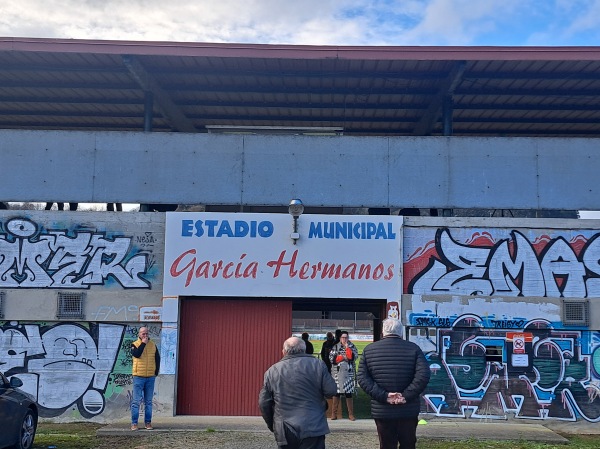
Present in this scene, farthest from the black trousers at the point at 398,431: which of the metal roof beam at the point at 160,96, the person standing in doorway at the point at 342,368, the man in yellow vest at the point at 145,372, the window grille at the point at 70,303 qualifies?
the metal roof beam at the point at 160,96

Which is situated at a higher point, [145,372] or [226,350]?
[226,350]

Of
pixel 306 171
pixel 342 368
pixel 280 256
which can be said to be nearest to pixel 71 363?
pixel 280 256

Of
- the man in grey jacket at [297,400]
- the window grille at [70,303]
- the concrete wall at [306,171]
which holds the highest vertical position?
the concrete wall at [306,171]

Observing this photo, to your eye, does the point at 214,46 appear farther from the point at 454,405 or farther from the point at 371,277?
the point at 454,405

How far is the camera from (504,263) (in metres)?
13.2

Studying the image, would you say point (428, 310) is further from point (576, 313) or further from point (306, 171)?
point (306, 171)

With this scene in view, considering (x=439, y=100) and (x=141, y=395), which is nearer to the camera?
(x=141, y=395)

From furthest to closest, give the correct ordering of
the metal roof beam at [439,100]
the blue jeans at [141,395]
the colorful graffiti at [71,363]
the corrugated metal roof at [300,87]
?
1. the metal roof beam at [439,100]
2. the corrugated metal roof at [300,87]
3. the colorful graffiti at [71,363]
4. the blue jeans at [141,395]

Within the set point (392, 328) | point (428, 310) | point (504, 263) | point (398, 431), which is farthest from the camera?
point (504, 263)

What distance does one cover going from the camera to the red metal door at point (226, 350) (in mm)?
13125

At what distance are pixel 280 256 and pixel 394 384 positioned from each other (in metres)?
6.63

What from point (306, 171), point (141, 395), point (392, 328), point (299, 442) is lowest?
point (141, 395)

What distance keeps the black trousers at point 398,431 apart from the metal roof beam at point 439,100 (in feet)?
29.5

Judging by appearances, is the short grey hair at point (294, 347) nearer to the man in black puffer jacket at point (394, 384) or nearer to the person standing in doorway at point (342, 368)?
the man in black puffer jacket at point (394, 384)
